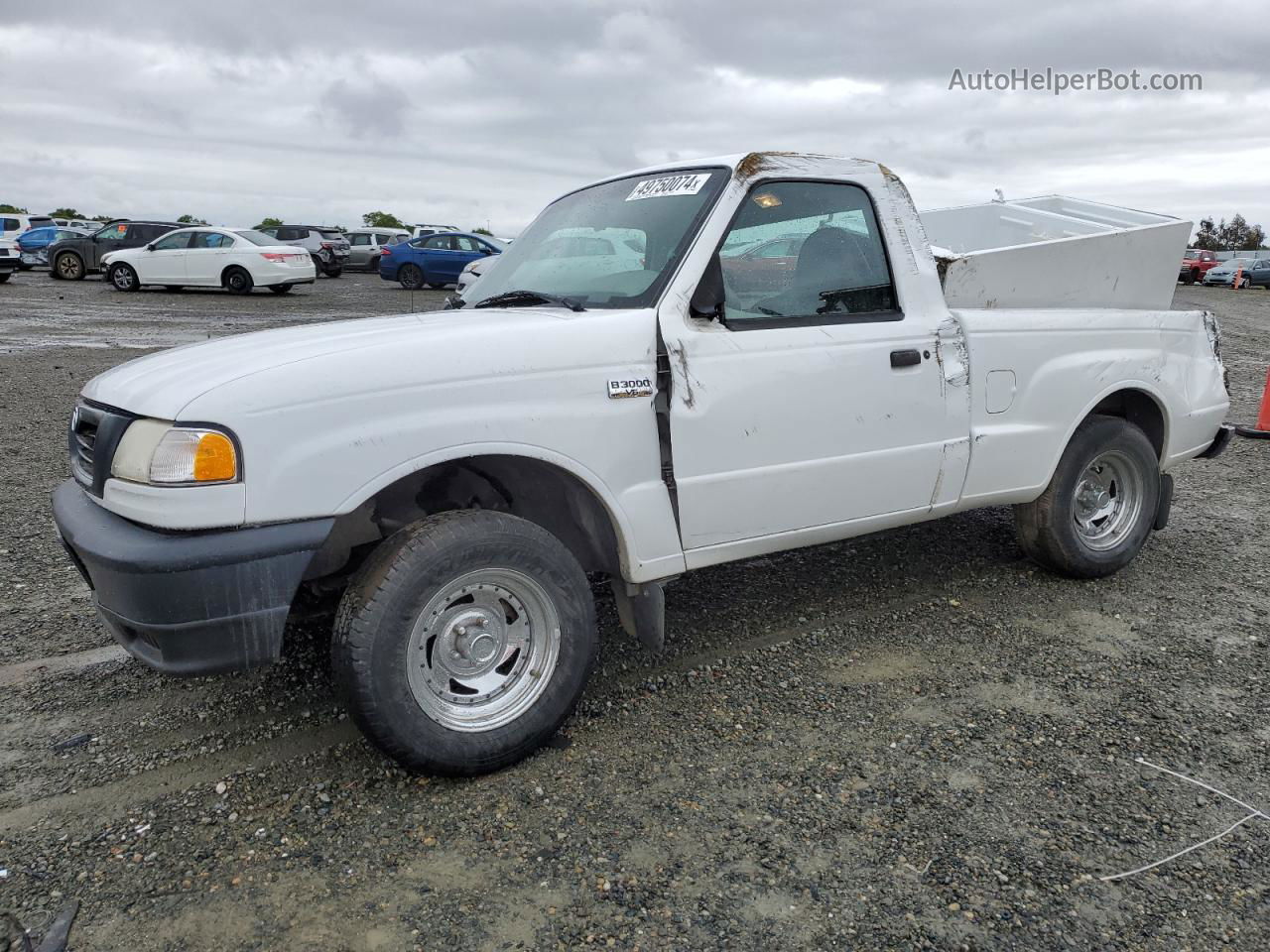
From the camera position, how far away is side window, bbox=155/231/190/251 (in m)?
22.0

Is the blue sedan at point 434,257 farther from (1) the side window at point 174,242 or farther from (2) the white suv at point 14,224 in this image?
(2) the white suv at point 14,224

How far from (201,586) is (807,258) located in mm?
2407

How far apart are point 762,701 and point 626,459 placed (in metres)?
1.07

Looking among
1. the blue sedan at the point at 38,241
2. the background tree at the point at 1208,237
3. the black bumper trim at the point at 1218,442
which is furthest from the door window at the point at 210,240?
the background tree at the point at 1208,237

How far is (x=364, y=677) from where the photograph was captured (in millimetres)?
2850

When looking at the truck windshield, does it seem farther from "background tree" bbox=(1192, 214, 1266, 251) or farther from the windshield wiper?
"background tree" bbox=(1192, 214, 1266, 251)

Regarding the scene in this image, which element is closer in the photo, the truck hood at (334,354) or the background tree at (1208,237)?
the truck hood at (334,354)

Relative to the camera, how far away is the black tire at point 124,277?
22336 millimetres

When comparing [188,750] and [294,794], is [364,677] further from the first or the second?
[188,750]

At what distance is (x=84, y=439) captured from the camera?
126 inches

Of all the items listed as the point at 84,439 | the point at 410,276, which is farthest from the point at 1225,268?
the point at 84,439

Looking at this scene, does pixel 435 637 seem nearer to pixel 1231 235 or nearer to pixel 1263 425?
pixel 1263 425

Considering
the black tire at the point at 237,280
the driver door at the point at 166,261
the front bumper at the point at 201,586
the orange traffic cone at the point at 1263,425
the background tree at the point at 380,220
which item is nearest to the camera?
the front bumper at the point at 201,586

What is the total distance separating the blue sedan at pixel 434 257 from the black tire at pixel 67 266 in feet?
25.9
